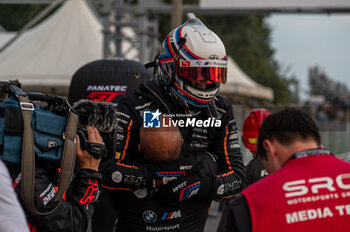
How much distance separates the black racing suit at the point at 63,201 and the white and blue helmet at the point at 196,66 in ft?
2.62

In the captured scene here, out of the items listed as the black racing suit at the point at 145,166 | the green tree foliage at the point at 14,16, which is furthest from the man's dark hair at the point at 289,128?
the green tree foliage at the point at 14,16

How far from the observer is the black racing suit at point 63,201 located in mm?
2396

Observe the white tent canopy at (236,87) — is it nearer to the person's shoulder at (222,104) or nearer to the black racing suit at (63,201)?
the person's shoulder at (222,104)

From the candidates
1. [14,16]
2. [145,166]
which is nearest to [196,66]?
[145,166]

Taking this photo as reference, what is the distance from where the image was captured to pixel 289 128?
2385 mm

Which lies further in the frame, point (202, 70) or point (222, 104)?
point (222, 104)

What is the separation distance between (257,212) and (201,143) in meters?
1.05

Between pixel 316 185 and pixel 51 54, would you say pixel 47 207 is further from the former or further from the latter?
pixel 51 54

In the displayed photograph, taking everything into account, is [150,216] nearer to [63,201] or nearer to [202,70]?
[63,201]

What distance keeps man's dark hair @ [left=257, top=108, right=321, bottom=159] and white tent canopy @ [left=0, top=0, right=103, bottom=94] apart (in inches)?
471

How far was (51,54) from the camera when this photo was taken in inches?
579

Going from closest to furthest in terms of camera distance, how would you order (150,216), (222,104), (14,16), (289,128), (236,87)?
(289,128)
(150,216)
(222,104)
(236,87)
(14,16)

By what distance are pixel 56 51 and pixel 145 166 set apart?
12124mm

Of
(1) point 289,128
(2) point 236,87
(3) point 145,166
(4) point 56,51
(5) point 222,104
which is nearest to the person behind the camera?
(1) point 289,128
